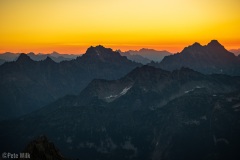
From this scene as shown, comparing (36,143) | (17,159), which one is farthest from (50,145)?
(17,159)

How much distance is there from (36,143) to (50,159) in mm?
12938

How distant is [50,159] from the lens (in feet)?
624

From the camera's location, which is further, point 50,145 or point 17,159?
point 50,145

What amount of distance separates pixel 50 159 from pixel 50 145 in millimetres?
11346

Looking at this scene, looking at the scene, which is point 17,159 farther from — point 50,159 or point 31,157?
point 50,159

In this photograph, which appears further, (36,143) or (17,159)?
(36,143)

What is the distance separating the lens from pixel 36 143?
19362cm

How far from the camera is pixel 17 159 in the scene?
176625 millimetres

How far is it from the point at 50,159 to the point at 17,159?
2038 centimetres

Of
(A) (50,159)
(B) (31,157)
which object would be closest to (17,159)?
(B) (31,157)

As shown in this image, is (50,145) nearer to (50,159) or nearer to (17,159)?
(50,159)

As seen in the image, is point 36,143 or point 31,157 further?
point 36,143

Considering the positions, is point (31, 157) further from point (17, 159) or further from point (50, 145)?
point (50, 145)

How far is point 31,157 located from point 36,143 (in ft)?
44.9
